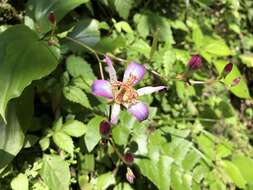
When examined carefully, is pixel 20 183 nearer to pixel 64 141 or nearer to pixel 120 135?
pixel 64 141

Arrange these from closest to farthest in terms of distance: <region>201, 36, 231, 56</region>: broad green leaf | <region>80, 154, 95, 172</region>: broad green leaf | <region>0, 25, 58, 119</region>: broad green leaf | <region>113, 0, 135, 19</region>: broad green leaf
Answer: <region>0, 25, 58, 119</region>: broad green leaf < <region>80, 154, 95, 172</region>: broad green leaf < <region>113, 0, 135, 19</region>: broad green leaf < <region>201, 36, 231, 56</region>: broad green leaf

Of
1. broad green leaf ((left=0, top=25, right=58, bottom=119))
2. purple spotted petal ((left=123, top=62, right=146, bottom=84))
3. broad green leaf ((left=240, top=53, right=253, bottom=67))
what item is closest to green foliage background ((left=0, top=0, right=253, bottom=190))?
broad green leaf ((left=0, top=25, right=58, bottom=119))

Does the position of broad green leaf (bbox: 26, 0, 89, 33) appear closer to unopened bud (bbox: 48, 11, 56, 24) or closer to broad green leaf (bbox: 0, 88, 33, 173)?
unopened bud (bbox: 48, 11, 56, 24)

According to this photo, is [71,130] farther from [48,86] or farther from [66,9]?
[66,9]

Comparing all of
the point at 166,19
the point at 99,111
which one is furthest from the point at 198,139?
the point at 166,19

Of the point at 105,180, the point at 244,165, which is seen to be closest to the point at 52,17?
the point at 105,180

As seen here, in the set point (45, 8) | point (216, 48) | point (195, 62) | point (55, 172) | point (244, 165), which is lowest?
point (244, 165)

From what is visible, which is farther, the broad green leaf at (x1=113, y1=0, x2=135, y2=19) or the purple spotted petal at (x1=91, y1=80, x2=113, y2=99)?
the broad green leaf at (x1=113, y1=0, x2=135, y2=19)
